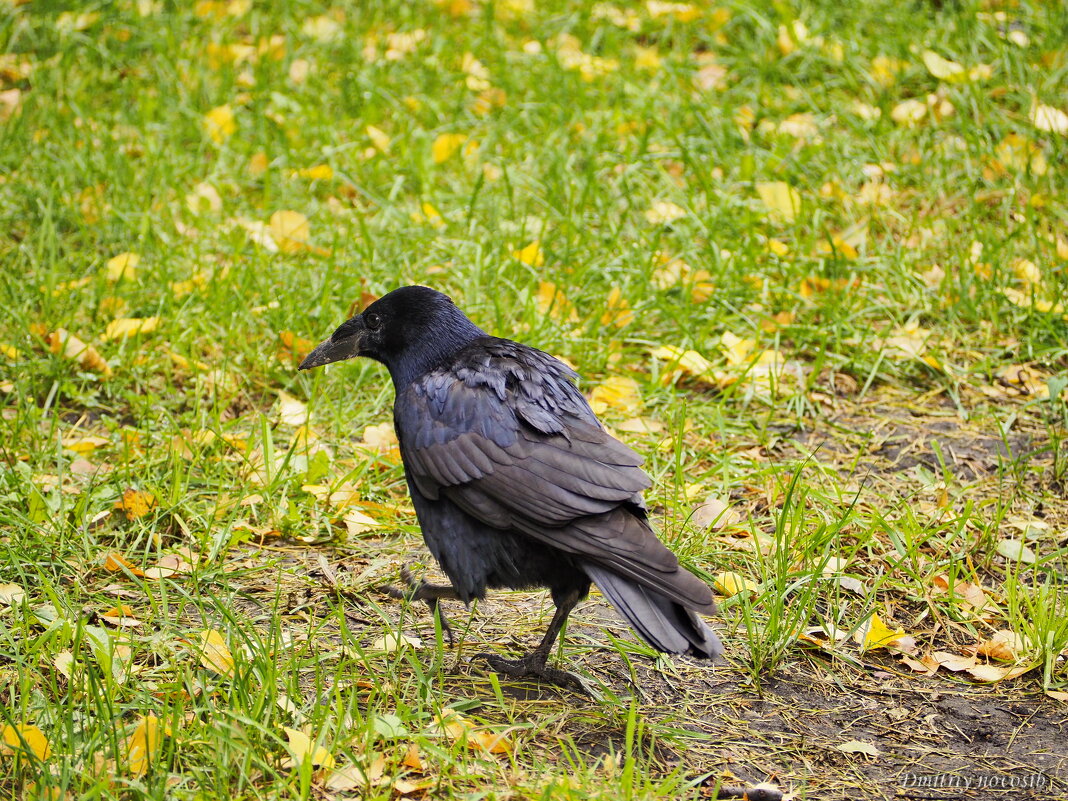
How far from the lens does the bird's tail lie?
8.72ft

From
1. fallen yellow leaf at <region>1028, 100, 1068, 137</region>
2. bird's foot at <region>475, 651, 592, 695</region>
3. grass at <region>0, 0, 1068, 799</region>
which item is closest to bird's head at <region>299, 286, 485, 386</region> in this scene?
grass at <region>0, 0, 1068, 799</region>

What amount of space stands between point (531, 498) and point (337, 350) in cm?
113

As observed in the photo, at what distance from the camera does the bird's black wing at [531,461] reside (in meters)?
2.80

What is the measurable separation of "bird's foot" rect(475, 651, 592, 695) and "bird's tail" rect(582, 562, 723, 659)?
431 millimetres

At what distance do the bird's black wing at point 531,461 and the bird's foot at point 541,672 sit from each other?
1.42ft

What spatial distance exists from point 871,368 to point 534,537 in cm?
236

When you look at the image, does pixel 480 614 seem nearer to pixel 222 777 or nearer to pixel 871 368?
pixel 222 777

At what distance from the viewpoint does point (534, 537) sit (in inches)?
114

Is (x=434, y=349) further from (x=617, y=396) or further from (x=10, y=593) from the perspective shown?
(x=10, y=593)

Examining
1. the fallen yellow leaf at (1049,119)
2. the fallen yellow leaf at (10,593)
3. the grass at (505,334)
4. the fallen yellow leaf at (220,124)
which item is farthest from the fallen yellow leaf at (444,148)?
the fallen yellow leaf at (10,593)

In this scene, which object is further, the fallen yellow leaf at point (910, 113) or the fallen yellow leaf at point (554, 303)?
the fallen yellow leaf at point (910, 113)

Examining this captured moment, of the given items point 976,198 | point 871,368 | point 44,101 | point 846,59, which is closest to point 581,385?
point 871,368

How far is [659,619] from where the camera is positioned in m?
2.71

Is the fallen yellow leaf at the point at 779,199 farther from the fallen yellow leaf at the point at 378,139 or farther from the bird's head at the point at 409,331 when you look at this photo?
the bird's head at the point at 409,331
